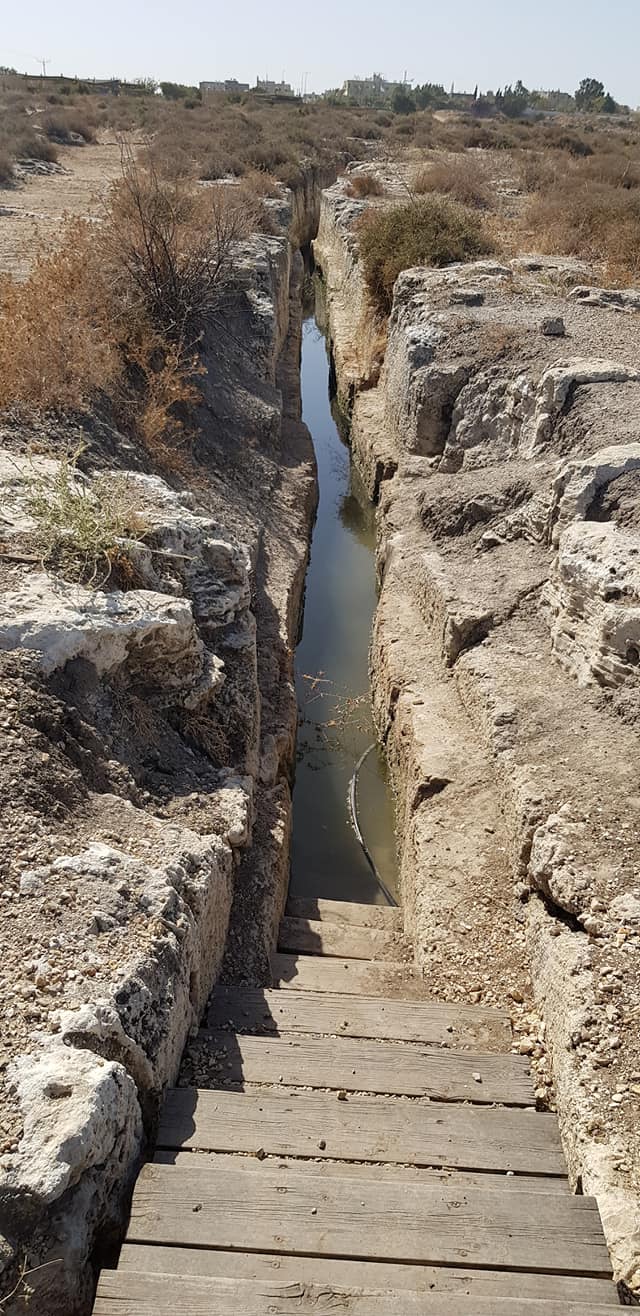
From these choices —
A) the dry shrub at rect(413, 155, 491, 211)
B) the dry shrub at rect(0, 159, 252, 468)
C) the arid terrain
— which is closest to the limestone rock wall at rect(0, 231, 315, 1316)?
the arid terrain

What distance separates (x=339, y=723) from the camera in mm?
8312

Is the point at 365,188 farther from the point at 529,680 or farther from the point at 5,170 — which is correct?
the point at 529,680

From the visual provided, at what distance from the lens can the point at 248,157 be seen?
21844mm

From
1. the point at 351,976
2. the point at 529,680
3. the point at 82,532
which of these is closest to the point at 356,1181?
the point at 351,976

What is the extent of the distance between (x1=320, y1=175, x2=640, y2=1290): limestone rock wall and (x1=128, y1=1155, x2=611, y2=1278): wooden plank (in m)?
0.26

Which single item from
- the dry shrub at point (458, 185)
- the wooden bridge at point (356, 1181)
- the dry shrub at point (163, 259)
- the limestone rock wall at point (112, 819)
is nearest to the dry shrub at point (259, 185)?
the dry shrub at point (458, 185)

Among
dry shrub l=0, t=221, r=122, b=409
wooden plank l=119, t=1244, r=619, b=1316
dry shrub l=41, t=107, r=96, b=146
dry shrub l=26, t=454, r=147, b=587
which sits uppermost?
dry shrub l=41, t=107, r=96, b=146

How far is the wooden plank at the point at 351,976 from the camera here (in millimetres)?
4574

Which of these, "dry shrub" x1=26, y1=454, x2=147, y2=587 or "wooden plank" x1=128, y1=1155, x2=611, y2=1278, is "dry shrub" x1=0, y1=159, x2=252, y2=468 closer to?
"dry shrub" x1=26, y1=454, x2=147, y2=587

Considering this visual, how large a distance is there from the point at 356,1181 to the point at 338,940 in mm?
2565

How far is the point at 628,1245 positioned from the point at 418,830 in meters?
3.06

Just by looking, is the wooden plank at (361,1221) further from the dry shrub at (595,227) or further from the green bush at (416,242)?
the green bush at (416,242)

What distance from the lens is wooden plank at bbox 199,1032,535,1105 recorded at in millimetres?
3537

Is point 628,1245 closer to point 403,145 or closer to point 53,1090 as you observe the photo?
point 53,1090
